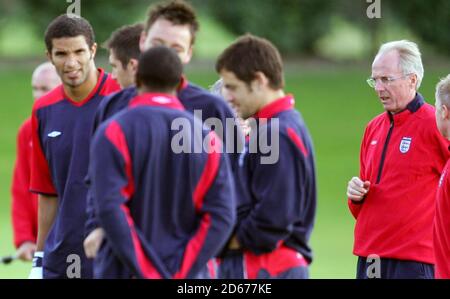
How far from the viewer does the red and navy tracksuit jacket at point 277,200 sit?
559 cm

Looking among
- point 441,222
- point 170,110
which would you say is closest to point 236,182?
point 170,110

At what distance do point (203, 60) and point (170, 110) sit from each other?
31.6 m

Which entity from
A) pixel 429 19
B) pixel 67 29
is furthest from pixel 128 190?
pixel 429 19

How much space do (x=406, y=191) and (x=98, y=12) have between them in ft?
91.1

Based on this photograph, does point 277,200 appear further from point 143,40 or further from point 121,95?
point 143,40

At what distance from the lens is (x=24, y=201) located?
9.59 metres

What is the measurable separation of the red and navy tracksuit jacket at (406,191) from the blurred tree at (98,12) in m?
26.5

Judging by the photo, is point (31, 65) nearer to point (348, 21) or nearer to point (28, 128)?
point (348, 21)

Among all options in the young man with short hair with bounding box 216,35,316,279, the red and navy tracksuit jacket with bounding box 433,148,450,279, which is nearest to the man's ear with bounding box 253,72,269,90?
the young man with short hair with bounding box 216,35,316,279

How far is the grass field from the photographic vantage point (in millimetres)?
17203

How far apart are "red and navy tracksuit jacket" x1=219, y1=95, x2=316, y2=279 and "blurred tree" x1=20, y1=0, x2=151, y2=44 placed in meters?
27.7

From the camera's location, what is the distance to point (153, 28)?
6148 millimetres

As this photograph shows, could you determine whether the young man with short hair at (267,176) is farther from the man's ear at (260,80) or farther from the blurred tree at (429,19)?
the blurred tree at (429,19)

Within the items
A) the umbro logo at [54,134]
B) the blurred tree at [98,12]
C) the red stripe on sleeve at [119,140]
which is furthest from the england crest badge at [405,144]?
the blurred tree at [98,12]
